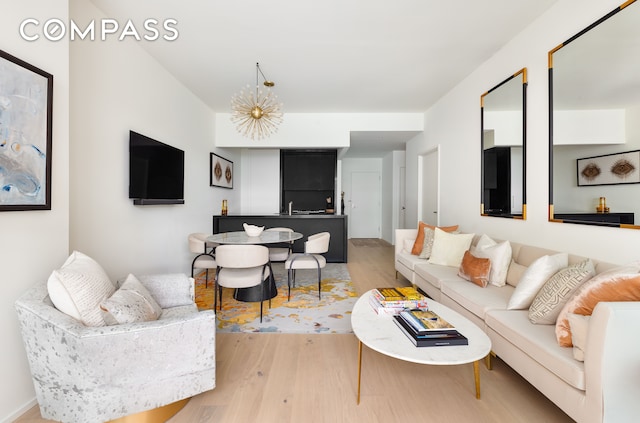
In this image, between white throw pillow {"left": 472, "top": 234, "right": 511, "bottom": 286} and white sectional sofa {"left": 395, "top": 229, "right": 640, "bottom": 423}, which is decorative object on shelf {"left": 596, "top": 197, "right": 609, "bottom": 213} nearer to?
white sectional sofa {"left": 395, "top": 229, "right": 640, "bottom": 423}

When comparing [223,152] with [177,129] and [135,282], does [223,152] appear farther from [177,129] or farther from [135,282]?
[135,282]

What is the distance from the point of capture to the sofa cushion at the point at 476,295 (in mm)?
1984

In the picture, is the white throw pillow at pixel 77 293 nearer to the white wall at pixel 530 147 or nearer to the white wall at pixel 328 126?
the white wall at pixel 530 147

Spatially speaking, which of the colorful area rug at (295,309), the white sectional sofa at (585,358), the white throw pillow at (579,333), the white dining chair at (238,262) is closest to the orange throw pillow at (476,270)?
the white sectional sofa at (585,358)

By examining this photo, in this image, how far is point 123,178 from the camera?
2629 mm

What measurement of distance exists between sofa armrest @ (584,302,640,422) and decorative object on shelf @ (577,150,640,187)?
3.40 ft

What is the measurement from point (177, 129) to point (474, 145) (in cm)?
383

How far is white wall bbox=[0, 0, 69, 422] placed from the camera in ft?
4.73

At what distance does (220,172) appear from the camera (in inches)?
207

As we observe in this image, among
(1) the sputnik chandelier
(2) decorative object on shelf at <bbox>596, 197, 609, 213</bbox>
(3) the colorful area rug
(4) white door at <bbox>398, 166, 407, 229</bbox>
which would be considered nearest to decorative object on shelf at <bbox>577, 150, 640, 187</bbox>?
(2) decorative object on shelf at <bbox>596, 197, 609, 213</bbox>

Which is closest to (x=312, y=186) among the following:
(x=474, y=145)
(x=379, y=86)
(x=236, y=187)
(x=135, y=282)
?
(x=236, y=187)

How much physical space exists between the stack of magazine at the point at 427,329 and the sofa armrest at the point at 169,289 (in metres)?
1.47

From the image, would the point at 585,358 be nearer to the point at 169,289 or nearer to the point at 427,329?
the point at 427,329

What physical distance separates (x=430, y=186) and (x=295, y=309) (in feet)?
11.0
